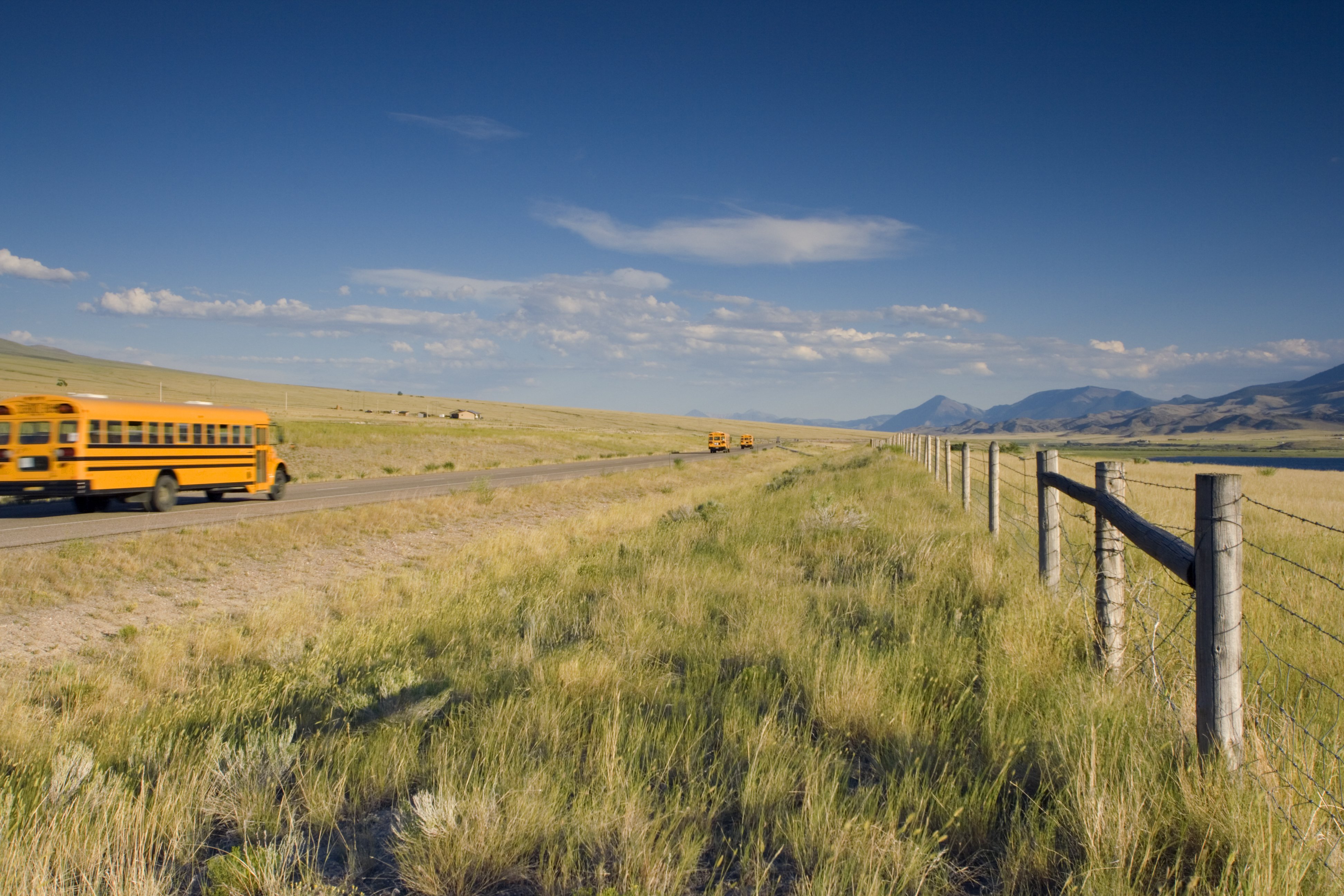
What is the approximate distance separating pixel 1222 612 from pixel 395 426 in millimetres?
54080

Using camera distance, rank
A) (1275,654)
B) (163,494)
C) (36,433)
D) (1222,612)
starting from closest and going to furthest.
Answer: (1222,612)
(1275,654)
(36,433)
(163,494)

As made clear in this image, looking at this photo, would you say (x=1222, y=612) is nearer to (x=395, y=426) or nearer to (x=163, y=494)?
(x=163, y=494)

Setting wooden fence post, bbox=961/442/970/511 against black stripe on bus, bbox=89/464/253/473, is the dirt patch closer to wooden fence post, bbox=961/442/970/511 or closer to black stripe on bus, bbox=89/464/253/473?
black stripe on bus, bbox=89/464/253/473

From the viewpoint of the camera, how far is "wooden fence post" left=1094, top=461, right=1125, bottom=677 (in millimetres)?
4430

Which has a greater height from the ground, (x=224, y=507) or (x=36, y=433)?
(x=36, y=433)

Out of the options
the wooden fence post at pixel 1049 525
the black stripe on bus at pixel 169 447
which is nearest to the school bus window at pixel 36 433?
the black stripe on bus at pixel 169 447

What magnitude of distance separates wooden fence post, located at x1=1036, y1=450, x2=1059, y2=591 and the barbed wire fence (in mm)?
209

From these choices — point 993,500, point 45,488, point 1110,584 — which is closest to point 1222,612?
point 1110,584

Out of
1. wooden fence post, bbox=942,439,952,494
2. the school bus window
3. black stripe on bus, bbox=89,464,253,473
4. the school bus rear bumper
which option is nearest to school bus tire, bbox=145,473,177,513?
black stripe on bus, bbox=89,464,253,473

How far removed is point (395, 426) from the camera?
52.3m

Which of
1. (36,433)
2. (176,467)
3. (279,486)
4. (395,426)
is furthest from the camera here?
(395,426)

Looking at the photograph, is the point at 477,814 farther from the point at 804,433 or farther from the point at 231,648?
the point at 804,433

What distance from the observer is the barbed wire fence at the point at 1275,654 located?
277 cm

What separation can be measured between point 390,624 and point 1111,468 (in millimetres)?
5785
